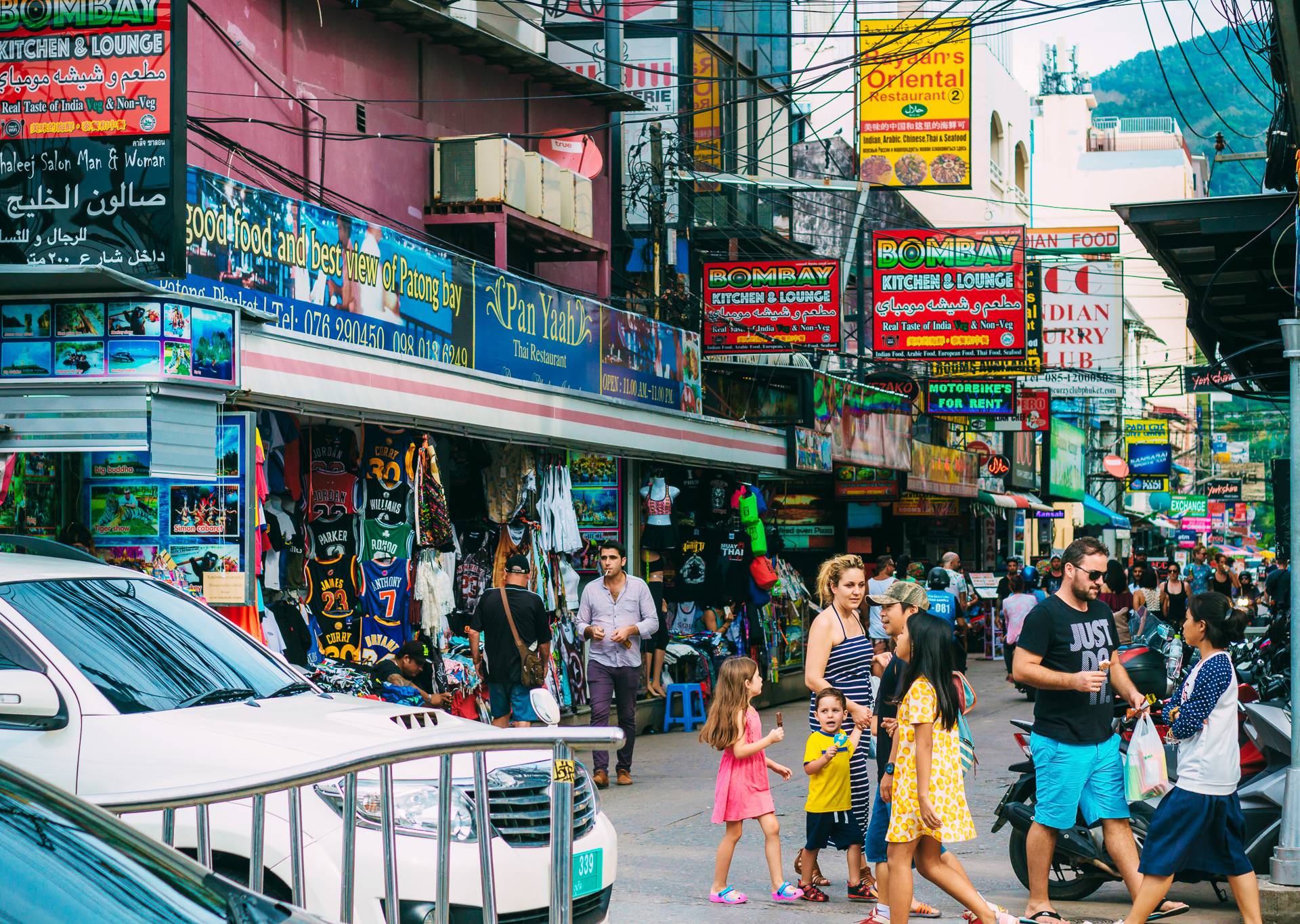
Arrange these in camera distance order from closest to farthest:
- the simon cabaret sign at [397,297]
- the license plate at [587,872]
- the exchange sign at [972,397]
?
the license plate at [587,872] < the simon cabaret sign at [397,297] < the exchange sign at [972,397]

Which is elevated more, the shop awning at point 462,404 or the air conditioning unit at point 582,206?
the air conditioning unit at point 582,206

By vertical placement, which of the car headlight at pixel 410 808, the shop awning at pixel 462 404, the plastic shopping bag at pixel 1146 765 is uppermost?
the shop awning at pixel 462 404

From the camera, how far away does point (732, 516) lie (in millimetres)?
18953

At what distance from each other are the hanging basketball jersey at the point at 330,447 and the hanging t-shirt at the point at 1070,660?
6176mm

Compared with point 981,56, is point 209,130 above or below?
below

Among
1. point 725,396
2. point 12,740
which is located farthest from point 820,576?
point 725,396

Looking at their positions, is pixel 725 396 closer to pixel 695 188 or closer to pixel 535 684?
pixel 695 188

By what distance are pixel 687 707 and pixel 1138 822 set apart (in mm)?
8868

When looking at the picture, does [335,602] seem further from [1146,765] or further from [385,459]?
[1146,765]

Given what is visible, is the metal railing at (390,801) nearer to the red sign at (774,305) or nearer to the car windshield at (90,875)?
the car windshield at (90,875)

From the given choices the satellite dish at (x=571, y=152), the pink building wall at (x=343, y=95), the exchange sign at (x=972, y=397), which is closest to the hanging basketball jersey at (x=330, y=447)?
the pink building wall at (x=343, y=95)

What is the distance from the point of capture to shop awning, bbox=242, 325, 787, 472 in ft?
34.3

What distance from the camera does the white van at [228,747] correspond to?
5773 mm

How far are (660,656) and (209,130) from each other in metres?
7.50
